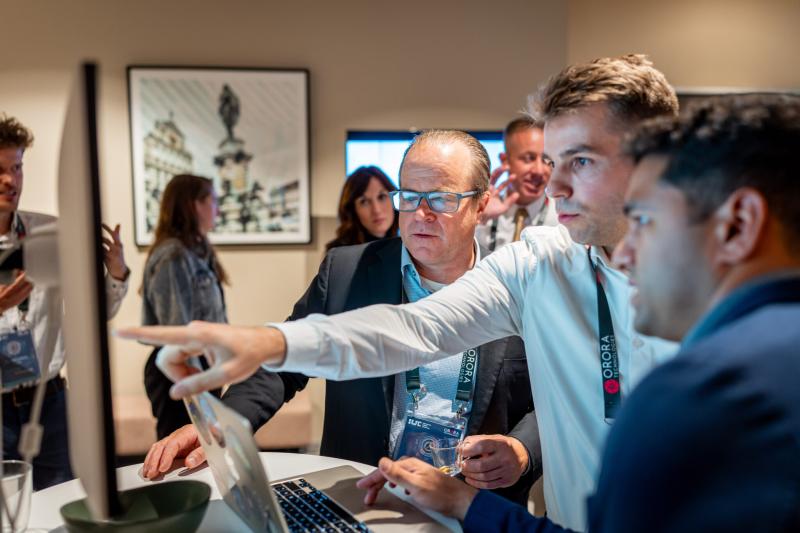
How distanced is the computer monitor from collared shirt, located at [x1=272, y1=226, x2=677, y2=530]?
431 millimetres

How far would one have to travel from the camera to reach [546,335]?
1.56 metres

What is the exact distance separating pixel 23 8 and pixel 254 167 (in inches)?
67.1

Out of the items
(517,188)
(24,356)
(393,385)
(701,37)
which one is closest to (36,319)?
(24,356)

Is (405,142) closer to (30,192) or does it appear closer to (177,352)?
(30,192)

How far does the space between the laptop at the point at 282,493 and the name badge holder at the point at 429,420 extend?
0.29 metres

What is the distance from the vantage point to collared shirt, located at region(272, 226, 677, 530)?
4.47 feet

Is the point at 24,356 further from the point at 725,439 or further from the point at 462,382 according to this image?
the point at 725,439

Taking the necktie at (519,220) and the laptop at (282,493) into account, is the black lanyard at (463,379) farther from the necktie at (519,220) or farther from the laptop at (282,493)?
the necktie at (519,220)

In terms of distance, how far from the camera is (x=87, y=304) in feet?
2.74

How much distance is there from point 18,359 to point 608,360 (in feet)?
7.09

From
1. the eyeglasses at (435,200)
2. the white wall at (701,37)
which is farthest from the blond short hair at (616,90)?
the white wall at (701,37)

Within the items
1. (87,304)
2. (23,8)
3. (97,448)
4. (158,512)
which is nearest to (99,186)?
(87,304)

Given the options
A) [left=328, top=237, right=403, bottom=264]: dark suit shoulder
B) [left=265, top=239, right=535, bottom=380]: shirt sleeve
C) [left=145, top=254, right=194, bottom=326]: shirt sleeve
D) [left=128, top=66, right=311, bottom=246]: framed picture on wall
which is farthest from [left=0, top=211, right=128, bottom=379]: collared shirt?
[left=128, top=66, right=311, bottom=246]: framed picture on wall

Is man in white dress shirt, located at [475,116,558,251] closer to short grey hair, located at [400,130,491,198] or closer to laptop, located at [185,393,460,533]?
short grey hair, located at [400,130,491,198]
